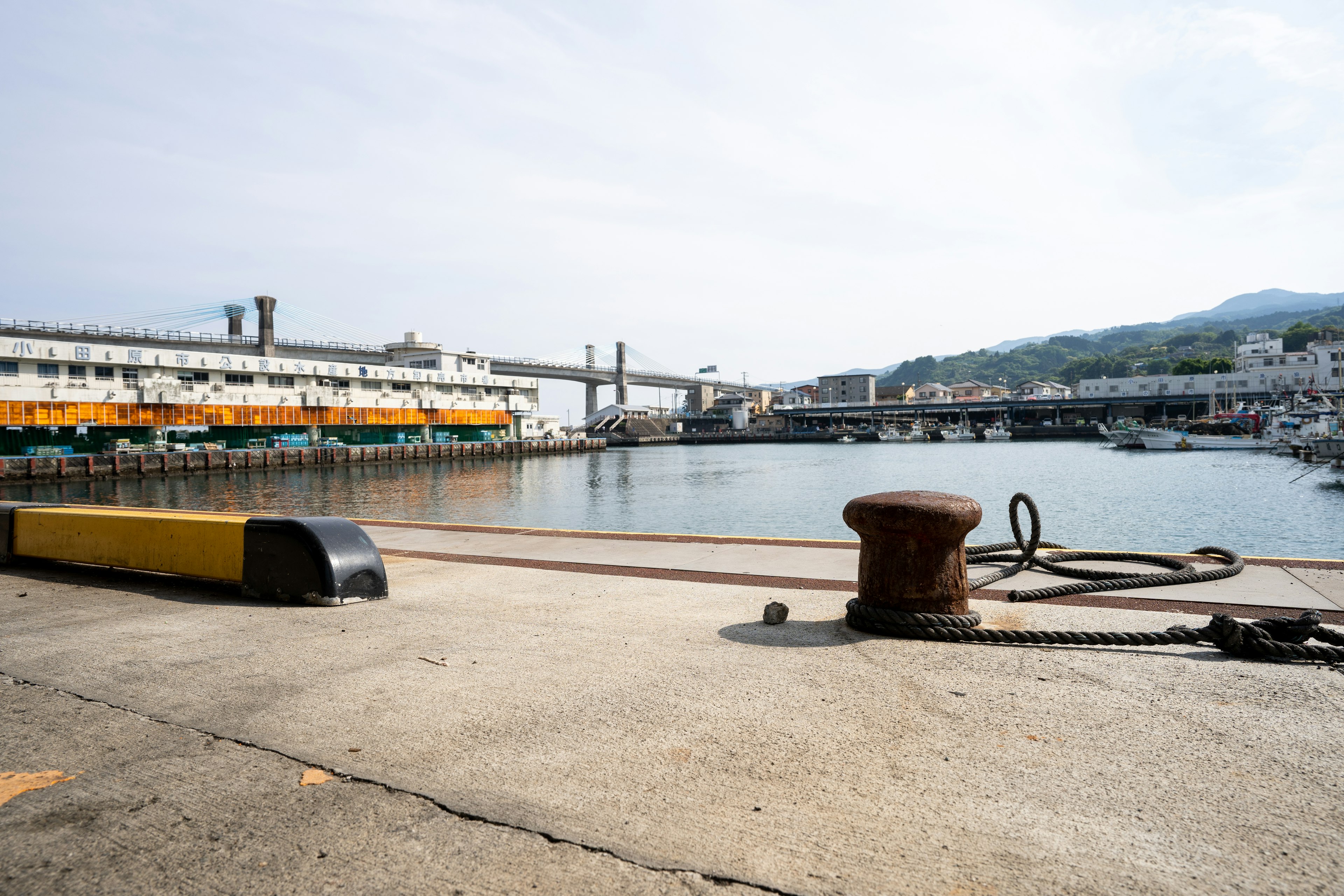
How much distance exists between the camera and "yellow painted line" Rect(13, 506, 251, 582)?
25.8 feet

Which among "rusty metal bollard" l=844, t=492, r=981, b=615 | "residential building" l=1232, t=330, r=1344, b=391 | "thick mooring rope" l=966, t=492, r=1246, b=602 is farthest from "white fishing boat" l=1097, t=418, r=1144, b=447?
"rusty metal bollard" l=844, t=492, r=981, b=615

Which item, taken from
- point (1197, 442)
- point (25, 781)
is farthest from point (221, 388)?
point (1197, 442)

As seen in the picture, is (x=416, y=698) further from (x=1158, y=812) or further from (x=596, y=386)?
(x=596, y=386)

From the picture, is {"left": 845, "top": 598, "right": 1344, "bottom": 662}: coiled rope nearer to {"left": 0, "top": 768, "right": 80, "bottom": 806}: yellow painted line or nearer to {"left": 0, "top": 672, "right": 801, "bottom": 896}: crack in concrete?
{"left": 0, "top": 672, "right": 801, "bottom": 896}: crack in concrete

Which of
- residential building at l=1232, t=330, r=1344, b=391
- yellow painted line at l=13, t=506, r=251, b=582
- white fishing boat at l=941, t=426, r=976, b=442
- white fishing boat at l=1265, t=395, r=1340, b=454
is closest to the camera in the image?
yellow painted line at l=13, t=506, r=251, b=582

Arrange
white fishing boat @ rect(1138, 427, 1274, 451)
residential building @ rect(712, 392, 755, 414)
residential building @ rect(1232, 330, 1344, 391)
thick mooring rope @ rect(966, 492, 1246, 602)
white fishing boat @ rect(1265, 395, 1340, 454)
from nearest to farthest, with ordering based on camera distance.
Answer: thick mooring rope @ rect(966, 492, 1246, 602)
white fishing boat @ rect(1265, 395, 1340, 454)
white fishing boat @ rect(1138, 427, 1274, 451)
residential building @ rect(1232, 330, 1344, 391)
residential building @ rect(712, 392, 755, 414)

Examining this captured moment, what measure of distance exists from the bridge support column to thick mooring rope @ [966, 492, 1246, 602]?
157224 millimetres

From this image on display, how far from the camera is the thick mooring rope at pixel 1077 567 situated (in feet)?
24.1

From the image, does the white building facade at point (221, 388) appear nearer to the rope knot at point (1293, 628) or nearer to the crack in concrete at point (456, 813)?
the crack in concrete at point (456, 813)

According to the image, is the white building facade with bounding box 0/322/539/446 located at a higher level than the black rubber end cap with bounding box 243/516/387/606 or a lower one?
higher

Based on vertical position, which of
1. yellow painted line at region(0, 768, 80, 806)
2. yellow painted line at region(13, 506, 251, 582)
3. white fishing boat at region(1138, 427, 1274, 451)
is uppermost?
yellow painted line at region(13, 506, 251, 582)

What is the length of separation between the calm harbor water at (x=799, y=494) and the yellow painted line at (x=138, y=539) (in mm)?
14003

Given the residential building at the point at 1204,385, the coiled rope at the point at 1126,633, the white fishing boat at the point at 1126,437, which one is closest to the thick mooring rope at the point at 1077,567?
the coiled rope at the point at 1126,633

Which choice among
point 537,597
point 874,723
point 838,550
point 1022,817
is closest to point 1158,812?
point 1022,817
